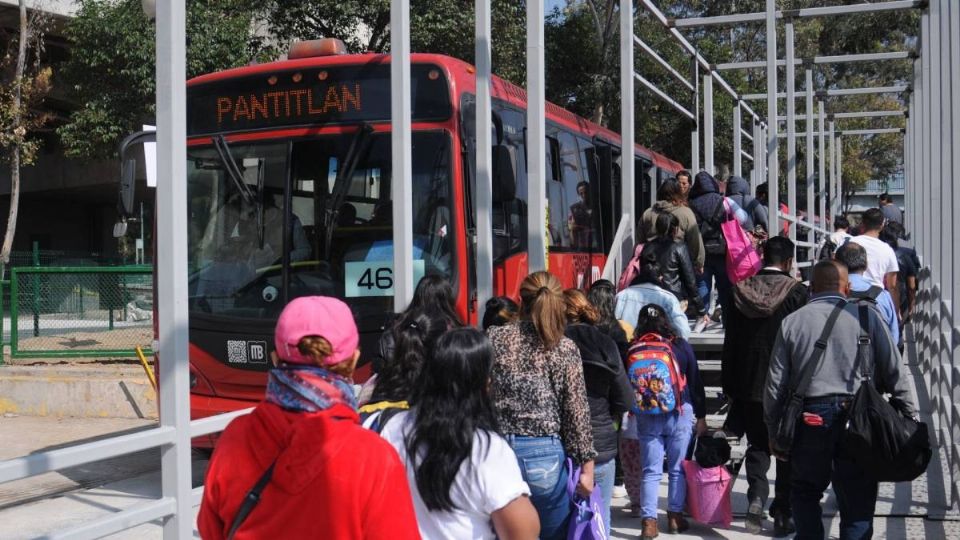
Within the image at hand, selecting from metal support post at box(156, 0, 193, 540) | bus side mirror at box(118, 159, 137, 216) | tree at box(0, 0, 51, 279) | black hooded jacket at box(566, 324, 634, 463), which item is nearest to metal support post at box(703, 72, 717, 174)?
bus side mirror at box(118, 159, 137, 216)

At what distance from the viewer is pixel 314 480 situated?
2.49m

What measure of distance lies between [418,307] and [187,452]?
3.86 ft

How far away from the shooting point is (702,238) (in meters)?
9.44

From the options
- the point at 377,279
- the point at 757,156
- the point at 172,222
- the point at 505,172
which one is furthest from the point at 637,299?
the point at 757,156

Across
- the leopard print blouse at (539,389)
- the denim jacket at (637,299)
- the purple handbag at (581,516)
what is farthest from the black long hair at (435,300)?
the denim jacket at (637,299)

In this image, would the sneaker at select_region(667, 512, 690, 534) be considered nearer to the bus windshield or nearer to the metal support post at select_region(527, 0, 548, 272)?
the metal support post at select_region(527, 0, 548, 272)

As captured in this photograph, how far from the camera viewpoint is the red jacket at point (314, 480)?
8.19 ft

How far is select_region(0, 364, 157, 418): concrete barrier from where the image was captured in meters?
13.5

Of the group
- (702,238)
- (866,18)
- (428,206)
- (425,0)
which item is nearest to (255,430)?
(428,206)

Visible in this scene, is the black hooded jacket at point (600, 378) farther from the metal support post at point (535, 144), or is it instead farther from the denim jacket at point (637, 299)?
the denim jacket at point (637, 299)

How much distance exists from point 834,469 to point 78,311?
14437mm

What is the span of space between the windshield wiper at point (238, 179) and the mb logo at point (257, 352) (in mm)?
745

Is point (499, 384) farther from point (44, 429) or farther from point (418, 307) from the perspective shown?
point (44, 429)

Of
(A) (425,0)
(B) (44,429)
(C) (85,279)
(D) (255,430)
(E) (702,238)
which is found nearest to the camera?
(D) (255,430)
